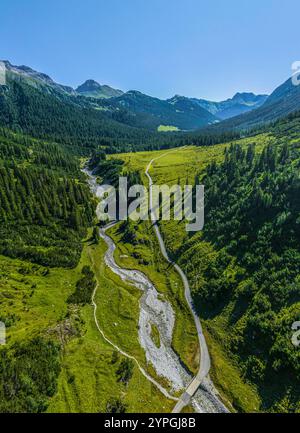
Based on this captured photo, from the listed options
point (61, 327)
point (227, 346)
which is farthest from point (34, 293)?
point (227, 346)

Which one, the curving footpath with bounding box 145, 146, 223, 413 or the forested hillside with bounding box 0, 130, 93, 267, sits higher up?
the forested hillside with bounding box 0, 130, 93, 267

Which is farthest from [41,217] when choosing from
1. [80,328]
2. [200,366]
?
[200,366]

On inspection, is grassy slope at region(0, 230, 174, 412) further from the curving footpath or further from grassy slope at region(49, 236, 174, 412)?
the curving footpath

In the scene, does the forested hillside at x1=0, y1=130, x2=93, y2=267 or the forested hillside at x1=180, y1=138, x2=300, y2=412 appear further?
the forested hillside at x1=0, y1=130, x2=93, y2=267

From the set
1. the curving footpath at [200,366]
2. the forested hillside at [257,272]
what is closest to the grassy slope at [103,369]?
the curving footpath at [200,366]

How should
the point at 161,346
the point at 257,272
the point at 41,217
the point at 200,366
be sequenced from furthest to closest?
1. the point at 41,217
2. the point at 257,272
3. the point at 161,346
4. the point at 200,366

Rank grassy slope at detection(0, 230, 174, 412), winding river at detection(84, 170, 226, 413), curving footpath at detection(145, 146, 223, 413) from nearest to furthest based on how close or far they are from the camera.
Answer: grassy slope at detection(0, 230, 174, 412) → curving footpath at detection(145, 146, 223, 413) → winding river at detection(84, 170, 226, 413)

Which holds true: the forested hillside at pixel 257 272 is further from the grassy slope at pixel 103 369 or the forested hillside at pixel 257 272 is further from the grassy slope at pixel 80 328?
the grassy slope at pixel 80 328

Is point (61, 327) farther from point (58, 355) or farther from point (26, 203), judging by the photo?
point (26, 203)

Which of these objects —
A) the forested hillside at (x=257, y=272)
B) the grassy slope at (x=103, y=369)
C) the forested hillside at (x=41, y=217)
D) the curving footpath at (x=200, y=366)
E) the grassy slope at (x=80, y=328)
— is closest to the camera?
the grassy slope at (x=103, y=369)

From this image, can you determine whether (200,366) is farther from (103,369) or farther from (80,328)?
(80,328)

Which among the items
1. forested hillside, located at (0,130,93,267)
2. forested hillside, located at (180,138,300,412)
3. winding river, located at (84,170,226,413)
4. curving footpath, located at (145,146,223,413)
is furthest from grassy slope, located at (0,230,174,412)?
forested hillside, located at (180,138,300,412)

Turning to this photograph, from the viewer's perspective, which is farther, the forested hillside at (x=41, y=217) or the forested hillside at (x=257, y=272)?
the forested hillside at (x=41, y=217)
